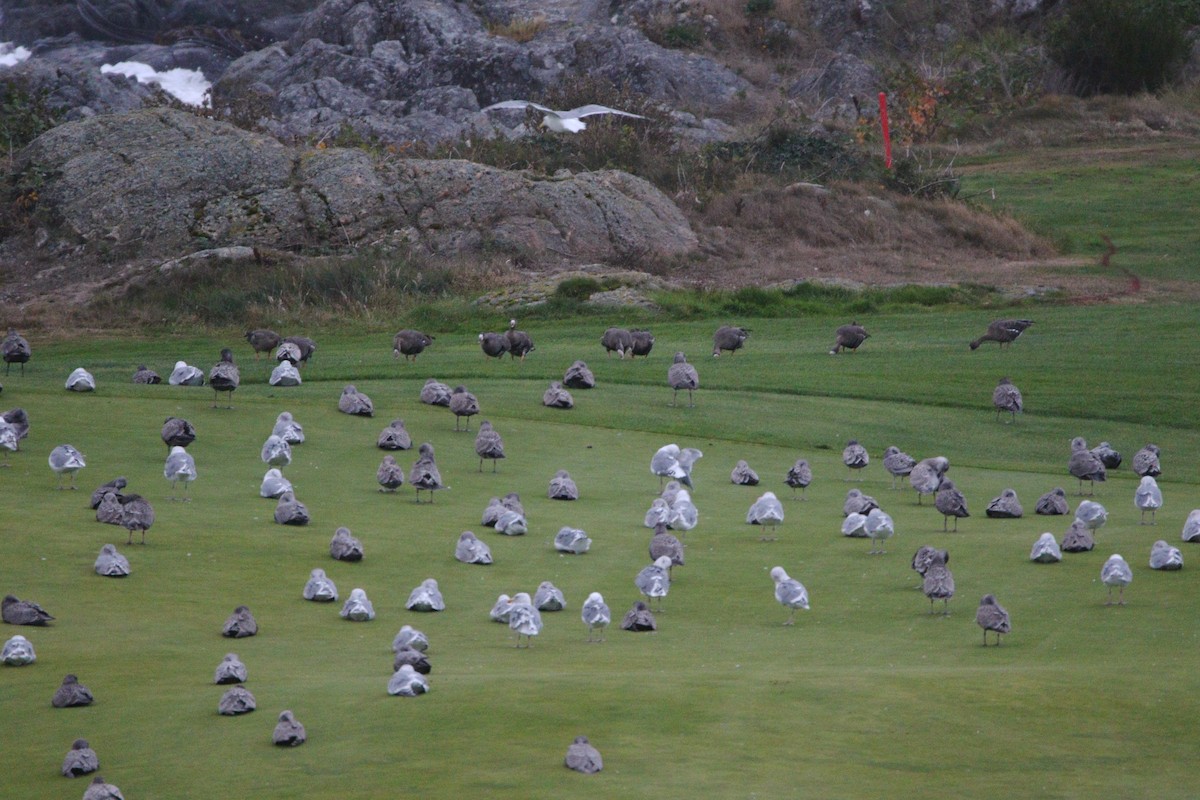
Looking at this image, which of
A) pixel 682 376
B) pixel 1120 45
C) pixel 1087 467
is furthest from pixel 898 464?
pixel 1120 45

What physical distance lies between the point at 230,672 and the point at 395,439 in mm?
10625

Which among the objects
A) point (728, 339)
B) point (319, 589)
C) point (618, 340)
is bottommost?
point (618, 340)

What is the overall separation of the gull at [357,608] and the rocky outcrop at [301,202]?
109ft

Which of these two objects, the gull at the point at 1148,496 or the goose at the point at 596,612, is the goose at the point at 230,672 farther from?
the gull at the point at 1148,496

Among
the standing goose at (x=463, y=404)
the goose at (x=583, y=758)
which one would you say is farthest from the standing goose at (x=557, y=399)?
the goose at (x=583, y=758)

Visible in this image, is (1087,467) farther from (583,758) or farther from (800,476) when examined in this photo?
(583,758)

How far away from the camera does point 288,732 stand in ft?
28.5

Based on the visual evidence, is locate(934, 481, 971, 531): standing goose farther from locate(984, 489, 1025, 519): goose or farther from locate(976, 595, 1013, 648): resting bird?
locate(976, 595, 1013, 648): resting bird

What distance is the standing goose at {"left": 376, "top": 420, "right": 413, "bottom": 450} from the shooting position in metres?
20.5

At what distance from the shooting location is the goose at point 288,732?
8.68 m

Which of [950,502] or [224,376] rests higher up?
[950,502]

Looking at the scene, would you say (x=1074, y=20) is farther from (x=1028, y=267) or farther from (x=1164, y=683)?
(x=1164, y=683)

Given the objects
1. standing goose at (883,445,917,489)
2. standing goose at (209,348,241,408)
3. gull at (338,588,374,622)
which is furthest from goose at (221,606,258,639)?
standing goose at (209,348,241,408)

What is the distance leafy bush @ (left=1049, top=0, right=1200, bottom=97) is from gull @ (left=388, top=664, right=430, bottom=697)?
233ft
